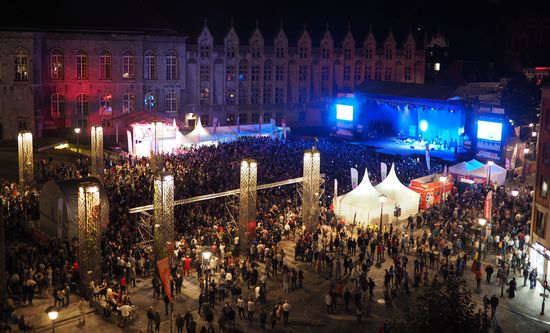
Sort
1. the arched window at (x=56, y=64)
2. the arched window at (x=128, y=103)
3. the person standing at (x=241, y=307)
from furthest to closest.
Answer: the arched window at (x=128, y=103)
the arched window at (x=56, y=64)
the person standing at (x=241, y=307)

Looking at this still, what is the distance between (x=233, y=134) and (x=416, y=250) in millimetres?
26964

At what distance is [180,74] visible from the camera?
6412cm

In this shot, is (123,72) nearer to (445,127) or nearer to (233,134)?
(233,134)

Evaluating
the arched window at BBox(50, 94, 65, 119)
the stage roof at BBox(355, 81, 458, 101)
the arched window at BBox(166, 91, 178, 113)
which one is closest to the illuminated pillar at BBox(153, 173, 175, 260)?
the arched window at BBox(50, 94, 65, 119)

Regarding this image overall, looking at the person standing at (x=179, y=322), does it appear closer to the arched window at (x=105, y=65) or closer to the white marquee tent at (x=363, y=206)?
the white marquee tent at (x=363, y=206)

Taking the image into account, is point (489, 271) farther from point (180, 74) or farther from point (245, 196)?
point (180, 74)

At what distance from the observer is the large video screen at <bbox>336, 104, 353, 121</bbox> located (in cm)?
6588

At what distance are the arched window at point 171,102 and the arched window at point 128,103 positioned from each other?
3590mm

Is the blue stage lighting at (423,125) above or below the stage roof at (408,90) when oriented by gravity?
below

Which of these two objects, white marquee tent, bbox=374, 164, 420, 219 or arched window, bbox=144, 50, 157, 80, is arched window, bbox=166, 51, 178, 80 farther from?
white marquee tent, bbox=374, 164, 420, 219

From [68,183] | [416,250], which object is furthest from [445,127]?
[68,183]

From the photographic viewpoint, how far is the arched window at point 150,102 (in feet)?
205

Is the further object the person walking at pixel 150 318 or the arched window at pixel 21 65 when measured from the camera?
the arched window at pixel 21 65

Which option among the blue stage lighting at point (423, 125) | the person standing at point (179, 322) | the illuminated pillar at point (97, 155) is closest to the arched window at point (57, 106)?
the illuminated pillar at point (97, 155)
